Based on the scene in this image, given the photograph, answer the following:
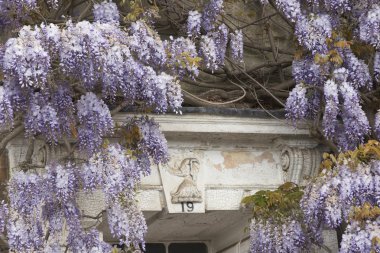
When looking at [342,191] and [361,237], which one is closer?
[361,237]

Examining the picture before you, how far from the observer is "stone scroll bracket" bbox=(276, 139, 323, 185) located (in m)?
9.56

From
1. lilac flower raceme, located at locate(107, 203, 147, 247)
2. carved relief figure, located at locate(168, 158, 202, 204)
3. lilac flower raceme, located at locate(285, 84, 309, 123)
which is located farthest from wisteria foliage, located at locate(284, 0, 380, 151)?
lilac flower raceme, located at locate(107, 203, 147, 247)

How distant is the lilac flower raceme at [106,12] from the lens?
8.65 m

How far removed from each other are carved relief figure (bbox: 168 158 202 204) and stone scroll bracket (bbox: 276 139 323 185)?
0.77m

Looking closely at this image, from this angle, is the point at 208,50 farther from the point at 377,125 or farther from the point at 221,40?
the point at 377,125

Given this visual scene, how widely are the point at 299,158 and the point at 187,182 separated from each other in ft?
3.26

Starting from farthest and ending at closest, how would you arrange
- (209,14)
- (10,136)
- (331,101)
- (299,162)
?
(299,162) < (209,14) < (331,101) < (10,136)

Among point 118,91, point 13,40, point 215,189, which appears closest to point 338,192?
point 215,189

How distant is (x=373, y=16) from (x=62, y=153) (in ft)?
8.77

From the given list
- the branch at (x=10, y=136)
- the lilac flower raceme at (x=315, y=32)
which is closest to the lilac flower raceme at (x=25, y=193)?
the branch at (x=10, y=136)

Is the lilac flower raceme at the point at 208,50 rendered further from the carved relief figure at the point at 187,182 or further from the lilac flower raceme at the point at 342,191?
the lilac flower raceme at the point at 342,191

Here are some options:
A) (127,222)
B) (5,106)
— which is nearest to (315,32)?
(127,222)

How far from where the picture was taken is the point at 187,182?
9281 mm

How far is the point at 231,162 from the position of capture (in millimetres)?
9555
